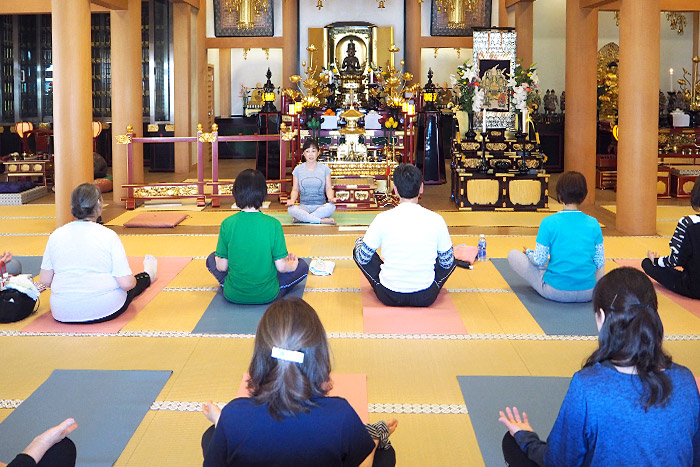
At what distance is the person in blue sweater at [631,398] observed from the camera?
2482 mm

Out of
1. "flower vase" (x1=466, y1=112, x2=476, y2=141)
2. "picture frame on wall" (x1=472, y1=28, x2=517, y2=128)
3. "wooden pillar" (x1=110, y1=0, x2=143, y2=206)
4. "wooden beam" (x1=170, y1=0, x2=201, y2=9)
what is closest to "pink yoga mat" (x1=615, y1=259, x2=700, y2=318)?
"flower vase" (x1=466, y1=112, x2=476, y2=141)

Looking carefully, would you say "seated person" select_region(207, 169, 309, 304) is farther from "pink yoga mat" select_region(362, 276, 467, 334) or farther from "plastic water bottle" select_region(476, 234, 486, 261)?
"plastic water bottle" select_region(476, 234, 486, 261)

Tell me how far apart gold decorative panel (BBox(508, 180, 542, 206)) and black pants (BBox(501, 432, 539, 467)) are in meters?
7.76

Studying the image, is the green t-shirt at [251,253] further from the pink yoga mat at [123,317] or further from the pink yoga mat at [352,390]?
the pink yoga mat at [352,390]

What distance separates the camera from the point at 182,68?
49.2ft

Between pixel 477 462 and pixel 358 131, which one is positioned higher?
pixel 358 131

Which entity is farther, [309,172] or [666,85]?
[666,85]

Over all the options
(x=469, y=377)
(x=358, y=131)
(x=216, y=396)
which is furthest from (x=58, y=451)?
(x=358, y=131)

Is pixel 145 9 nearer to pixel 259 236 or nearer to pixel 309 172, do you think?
pixel 309 172

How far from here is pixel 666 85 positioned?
17500 millimetres

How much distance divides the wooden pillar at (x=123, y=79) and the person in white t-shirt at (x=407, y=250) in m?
6.33

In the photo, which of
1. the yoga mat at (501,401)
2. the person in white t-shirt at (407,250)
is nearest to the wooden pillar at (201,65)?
the person in white t-shirt at (407,250)

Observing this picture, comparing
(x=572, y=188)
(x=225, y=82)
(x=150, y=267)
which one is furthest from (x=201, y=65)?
(x=572, y=188)

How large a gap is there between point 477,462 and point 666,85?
15.6 m
